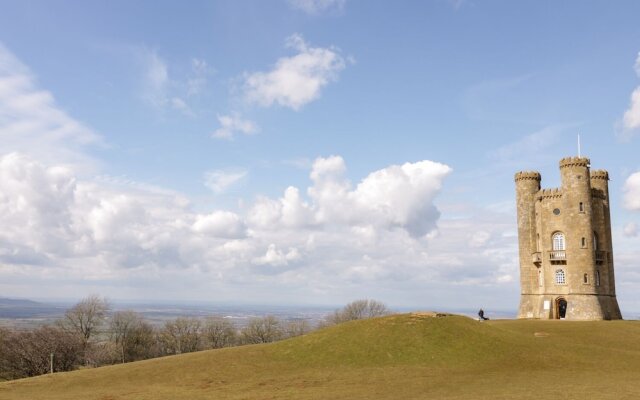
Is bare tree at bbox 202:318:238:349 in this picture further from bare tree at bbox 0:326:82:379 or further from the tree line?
bare tree at bbox 0:326:82:379

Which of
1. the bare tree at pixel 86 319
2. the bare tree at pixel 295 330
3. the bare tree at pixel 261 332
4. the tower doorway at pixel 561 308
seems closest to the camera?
the tower doorway at pixel 561 308

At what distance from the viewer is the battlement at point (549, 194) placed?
79.3 metres

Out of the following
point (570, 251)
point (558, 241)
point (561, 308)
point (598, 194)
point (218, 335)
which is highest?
point (598, 194)

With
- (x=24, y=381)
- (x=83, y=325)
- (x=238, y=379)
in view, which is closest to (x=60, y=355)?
(x=83, y=325)

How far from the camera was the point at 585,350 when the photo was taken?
4525 cm

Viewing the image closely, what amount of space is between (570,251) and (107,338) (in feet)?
309

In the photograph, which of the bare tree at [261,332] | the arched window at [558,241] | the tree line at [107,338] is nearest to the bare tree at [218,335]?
the tree line at [107,338]

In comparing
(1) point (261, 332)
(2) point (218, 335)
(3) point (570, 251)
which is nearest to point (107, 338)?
(2) point (218, 335)

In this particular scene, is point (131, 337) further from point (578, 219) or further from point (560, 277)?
point (578, 219)

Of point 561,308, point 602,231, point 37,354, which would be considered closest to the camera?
point 561,308

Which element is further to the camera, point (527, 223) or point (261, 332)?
point (261, 332)

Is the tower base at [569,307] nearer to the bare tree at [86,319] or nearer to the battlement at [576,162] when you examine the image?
the battlement at [576,162]

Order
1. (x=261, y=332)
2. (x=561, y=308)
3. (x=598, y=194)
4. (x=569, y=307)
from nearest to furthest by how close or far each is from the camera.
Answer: (x=569, y=307) → (x=561, y=308) → (x=598, y=194) → (x=261, y=332)

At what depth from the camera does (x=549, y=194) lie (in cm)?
8025
